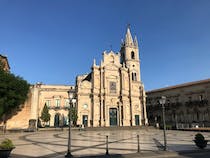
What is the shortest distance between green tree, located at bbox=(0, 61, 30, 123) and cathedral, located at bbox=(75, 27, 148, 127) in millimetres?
15527

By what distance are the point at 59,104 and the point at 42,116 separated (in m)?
7.42

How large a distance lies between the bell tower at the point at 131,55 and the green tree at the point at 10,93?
32961 mm

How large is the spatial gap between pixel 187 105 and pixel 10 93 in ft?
133

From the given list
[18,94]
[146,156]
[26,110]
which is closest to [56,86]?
[26,110]

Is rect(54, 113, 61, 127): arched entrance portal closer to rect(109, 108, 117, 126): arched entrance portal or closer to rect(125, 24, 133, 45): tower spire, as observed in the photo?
rect(109, 108, 117, 126): arched entrance portal

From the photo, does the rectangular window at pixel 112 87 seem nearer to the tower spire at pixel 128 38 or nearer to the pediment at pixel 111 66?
the pediment at pixel 111 66

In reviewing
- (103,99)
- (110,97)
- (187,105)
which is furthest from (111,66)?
(187,105)

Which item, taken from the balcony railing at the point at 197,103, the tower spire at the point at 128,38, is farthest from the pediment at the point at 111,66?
the balcony railing at the point at 197,103

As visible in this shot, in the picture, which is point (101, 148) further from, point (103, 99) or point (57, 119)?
point (57, 119)

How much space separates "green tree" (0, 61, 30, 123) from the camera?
31.4 meters

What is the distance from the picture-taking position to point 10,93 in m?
31.9

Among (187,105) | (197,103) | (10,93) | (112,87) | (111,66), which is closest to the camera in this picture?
(10,93)

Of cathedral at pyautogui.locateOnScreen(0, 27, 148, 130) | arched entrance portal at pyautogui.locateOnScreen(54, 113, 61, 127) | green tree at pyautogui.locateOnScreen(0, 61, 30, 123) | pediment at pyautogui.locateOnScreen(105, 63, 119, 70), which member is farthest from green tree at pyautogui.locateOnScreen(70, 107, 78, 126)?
pediment at pyautogui.locateOnScreen(105, 63, 119, 70)

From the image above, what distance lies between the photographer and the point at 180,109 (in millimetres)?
52469
